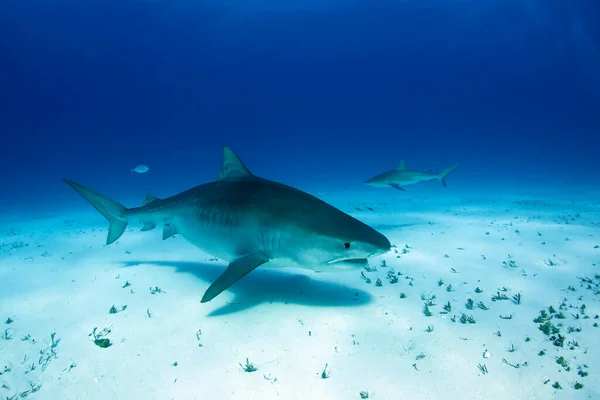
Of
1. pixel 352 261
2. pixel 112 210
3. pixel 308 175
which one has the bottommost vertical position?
pixel 352 261

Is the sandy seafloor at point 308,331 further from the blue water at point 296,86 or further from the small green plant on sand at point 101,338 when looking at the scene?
the blue water at point 296,86

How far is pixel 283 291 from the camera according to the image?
5184 mm

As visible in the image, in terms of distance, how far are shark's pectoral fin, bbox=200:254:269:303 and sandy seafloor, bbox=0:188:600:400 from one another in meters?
0.61

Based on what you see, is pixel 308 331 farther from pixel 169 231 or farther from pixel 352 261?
pixel 169 231

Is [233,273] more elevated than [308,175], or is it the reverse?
[308,175]

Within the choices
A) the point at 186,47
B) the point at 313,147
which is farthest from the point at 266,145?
the point at 186,47

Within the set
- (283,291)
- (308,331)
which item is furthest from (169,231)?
(308,331)

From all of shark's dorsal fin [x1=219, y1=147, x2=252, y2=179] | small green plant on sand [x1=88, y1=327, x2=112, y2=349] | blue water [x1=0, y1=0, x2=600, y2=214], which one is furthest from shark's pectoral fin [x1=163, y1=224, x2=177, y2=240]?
blue water [x1=0, y1=0, x2=600, y2=214]

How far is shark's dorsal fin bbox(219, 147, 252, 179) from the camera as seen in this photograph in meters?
5.26

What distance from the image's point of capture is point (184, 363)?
3.32 metres

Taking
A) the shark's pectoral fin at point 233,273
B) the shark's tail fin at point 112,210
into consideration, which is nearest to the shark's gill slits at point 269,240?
the shark's pectoral fin at point 233,273

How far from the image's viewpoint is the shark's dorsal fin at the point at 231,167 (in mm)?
5262

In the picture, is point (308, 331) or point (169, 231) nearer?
point (308, 331)

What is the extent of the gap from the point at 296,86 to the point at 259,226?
185853 millimetres
